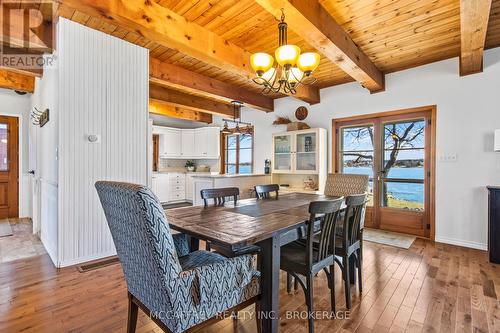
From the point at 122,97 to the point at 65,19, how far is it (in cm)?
90

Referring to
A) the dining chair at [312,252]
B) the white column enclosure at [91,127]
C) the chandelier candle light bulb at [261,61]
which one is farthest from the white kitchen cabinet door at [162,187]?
the dining chair at [312,252]

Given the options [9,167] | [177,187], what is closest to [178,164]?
[177,187]

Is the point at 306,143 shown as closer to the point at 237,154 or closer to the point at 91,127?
the point at 237,154

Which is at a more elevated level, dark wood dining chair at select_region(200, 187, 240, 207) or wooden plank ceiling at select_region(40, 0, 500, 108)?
wooden plank ceiling at select_region(40, 0, 500, 108)

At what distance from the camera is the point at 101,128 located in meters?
2.91

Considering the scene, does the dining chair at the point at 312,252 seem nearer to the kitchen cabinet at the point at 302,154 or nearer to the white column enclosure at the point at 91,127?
the white column enclosure at the point at 91,127

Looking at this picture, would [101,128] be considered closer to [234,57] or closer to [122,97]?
[122,97]

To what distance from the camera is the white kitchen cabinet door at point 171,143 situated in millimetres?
6945

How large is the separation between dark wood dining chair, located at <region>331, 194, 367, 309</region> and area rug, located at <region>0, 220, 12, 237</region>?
4.71 metres

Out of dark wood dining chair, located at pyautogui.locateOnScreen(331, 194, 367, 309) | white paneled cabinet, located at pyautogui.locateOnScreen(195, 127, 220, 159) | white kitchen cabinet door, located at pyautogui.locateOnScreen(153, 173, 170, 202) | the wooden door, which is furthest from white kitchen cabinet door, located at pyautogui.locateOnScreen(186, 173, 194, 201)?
dark wood dining chair, located at pyautogui.locateOnScreen(331, 194, 367, 309)

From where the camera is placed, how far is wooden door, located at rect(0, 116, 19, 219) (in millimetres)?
4883

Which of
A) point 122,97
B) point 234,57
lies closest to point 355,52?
point 234,57

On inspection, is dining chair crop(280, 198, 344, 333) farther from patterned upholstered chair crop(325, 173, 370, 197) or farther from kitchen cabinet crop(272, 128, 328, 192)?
kitchen cabinet crop(272, 128, 328, 192)

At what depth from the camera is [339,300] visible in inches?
84.0
